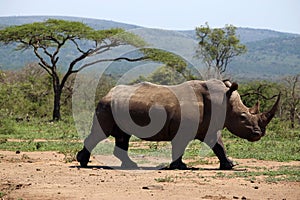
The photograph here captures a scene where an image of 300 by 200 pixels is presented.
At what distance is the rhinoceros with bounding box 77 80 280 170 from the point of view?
1244 cm

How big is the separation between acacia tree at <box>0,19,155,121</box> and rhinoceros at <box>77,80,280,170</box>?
1987 cm

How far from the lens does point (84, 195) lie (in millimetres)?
8734

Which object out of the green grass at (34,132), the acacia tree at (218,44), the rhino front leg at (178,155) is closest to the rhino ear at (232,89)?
the rhino front leg at (178,155)

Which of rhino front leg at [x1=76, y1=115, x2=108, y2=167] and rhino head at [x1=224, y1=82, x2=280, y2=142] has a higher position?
rhino head at [x1=224, y1=82, x2=280, y2=142]

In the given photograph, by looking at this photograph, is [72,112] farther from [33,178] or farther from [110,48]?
[33,178]

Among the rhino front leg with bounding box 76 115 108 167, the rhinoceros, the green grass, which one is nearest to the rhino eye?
the rhinoceros

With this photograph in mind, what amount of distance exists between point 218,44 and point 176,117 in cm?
3589

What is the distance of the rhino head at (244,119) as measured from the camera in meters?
12.8

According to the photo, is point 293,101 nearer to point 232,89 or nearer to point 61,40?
point 61,40

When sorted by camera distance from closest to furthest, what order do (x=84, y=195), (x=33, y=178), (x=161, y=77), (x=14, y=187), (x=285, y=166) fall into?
(x=84, y=195) → (x=14, y=187) → (x=33, y=178) → (x=285, y=166) → (x=161, y=77)

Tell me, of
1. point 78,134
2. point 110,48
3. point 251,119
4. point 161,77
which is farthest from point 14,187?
point 161,77

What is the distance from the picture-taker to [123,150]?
13.1 meters

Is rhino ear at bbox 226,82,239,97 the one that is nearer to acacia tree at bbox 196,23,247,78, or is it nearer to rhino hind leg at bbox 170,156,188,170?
rhino hind leg at bbox 170,156,188,170

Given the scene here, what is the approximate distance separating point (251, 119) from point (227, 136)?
363 inches
